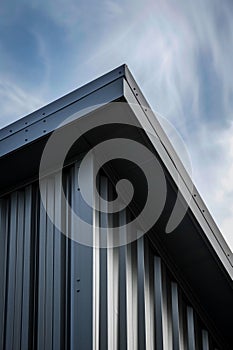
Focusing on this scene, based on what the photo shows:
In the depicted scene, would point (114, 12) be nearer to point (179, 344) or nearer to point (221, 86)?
point (221, 86)

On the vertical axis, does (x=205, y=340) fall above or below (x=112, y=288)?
above

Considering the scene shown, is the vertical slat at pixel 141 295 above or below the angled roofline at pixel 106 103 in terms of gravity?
below

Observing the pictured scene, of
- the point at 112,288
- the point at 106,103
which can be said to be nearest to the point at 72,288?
the point at 112,288

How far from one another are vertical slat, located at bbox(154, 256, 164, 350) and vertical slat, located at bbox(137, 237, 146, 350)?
16 centimetres

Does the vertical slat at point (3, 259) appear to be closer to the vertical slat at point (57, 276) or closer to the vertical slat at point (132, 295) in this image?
the vertical slat at point (57, 276)

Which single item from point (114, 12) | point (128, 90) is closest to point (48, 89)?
point (114, 12)

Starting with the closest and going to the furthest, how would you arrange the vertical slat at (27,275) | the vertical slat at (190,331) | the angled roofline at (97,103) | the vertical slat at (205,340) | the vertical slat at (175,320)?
the angled roofline at (97,103), the vertical slat at (27,275), the vertical slat at (175,320), the vertical slat at (190,331), the vertical slat at (205,340)

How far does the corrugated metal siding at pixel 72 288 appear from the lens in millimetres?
3090

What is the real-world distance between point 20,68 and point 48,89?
0.39m

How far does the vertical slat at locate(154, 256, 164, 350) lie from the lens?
3527 millimetres

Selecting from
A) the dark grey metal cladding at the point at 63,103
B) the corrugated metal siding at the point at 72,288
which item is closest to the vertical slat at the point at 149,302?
the corrugated metal siding at the point at 72,288

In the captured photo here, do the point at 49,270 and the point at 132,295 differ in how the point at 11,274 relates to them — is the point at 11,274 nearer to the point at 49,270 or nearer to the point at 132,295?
the point at 49,270

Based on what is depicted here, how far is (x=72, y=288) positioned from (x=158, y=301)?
623 millimetres

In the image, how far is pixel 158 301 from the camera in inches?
141
